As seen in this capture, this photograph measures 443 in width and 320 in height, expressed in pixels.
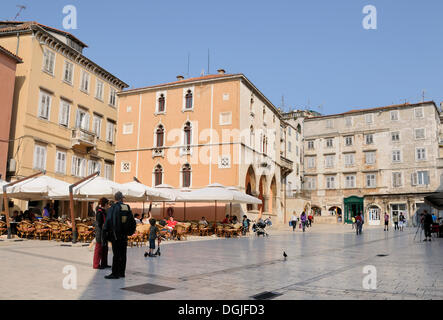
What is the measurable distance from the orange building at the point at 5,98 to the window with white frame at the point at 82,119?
579cm

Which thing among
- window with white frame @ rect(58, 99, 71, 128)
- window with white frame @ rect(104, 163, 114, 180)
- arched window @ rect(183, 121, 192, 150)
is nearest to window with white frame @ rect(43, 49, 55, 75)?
window with white frame @ rect(58, 99, 71, 128)

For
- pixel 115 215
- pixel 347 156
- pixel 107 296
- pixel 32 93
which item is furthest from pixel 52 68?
pixel 347 156

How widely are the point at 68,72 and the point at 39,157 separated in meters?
6.98

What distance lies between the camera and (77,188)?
46.6 feet

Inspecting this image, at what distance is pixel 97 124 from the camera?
3159 centimetres

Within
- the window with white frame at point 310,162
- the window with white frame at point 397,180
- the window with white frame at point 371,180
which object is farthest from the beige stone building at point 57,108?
the window with white frame at point 397,180

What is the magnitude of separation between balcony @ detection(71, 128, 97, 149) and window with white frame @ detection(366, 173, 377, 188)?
35.8 metres

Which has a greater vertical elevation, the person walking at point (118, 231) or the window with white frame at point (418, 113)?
the window with white frame at point (418, 113)

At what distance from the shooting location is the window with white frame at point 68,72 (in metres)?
27.9

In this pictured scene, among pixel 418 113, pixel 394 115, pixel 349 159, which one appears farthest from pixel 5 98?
pixel 418 113

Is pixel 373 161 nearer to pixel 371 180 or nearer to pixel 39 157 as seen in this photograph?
pixel 371 180

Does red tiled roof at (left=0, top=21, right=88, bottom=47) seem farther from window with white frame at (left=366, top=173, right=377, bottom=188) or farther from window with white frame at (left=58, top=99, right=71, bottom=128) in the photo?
window with white frame at (left=366, top=173, right=377, bottom=188)

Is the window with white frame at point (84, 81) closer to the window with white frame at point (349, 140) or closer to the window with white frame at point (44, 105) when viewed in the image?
the window with white frame at point (44, 105)

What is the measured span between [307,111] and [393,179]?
17255mm
